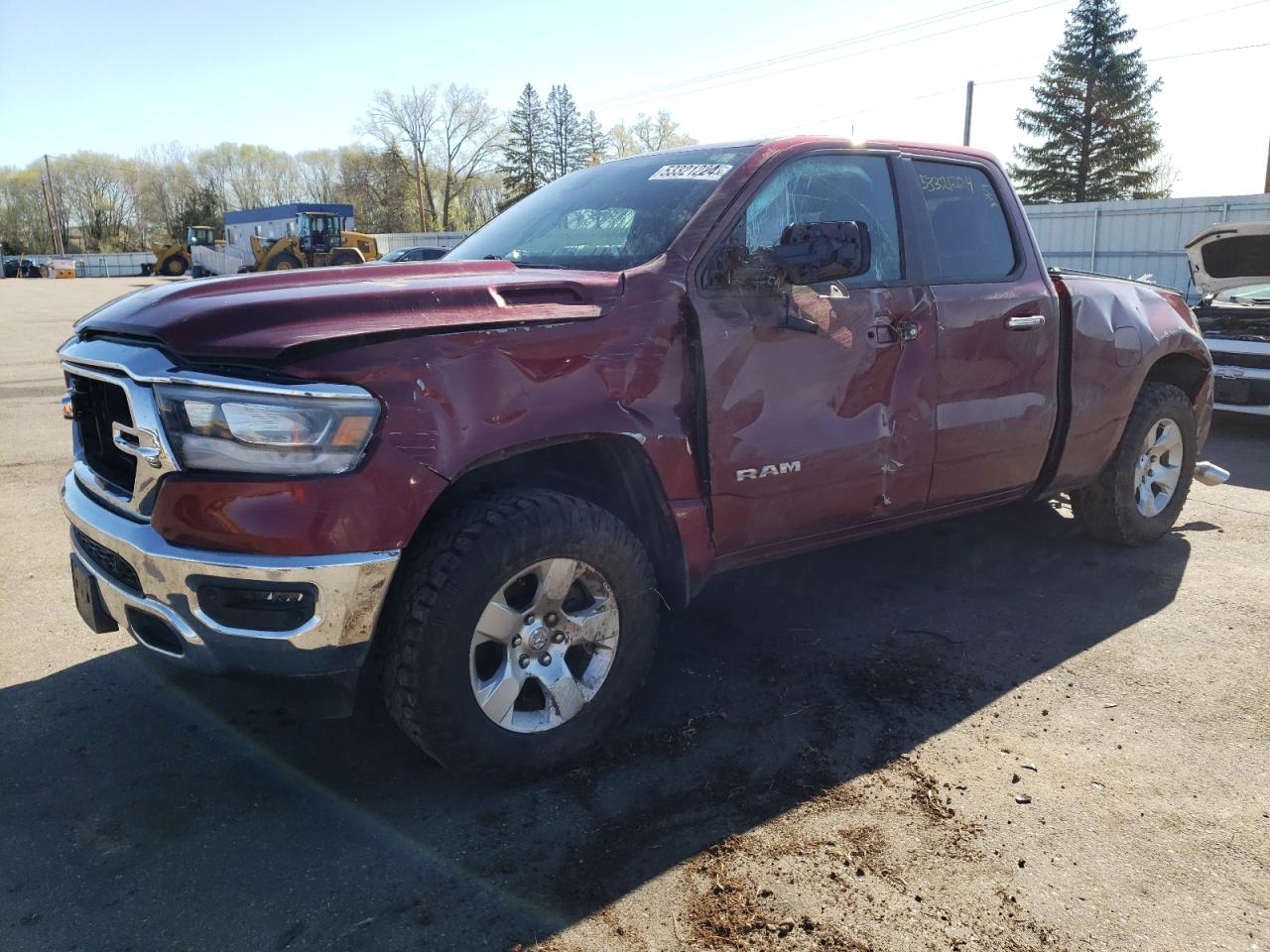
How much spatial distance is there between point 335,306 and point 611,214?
52.5 inches

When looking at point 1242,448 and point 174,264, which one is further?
point 174,264

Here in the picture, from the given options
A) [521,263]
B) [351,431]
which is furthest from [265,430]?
[521,263]

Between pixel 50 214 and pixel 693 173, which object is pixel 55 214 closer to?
pixel 50 214

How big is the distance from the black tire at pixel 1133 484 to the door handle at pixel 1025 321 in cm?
108

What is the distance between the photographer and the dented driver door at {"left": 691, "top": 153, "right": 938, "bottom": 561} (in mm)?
3105

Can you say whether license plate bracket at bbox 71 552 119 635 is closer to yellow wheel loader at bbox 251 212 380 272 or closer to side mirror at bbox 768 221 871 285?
side mirror at bbox 768 221 871 285

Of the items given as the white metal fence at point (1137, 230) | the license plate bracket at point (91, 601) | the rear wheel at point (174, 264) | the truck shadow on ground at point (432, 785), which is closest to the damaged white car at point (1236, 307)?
the truck shadow on ground at point (432, 785)

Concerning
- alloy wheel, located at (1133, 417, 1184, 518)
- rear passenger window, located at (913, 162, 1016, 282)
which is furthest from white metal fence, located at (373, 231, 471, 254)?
rear passenger window, located at (913, 162, 1016, 282)

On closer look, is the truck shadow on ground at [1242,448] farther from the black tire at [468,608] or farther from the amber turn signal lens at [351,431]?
the amber turn signal lens at [351,431]

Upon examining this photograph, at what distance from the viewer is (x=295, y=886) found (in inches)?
93.8

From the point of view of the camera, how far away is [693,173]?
136 inches

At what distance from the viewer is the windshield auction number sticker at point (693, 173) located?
3352mm

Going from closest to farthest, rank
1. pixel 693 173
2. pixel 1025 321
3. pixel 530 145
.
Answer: pixel 693 173 → pixel 1025 321 → pixel 530 145

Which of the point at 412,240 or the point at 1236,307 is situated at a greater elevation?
the point at 412,240
